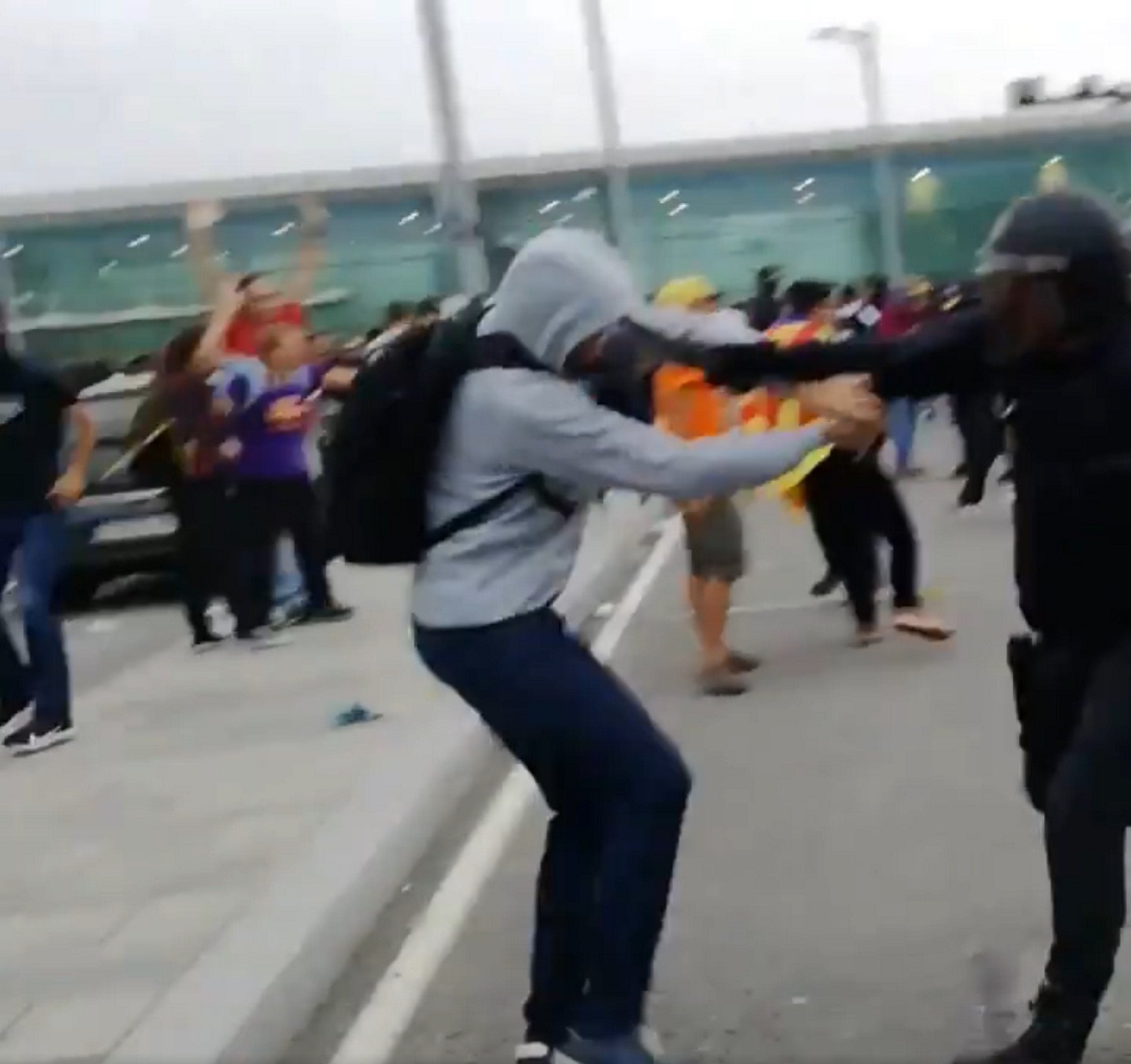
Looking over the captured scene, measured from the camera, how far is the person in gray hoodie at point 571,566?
447 cm

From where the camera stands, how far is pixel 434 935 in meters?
6.38

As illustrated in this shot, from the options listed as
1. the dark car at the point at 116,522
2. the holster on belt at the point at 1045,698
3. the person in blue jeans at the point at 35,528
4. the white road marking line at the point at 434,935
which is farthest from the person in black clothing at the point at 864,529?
the holster on belt at the point at 1045,698

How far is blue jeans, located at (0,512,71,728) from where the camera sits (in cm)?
954

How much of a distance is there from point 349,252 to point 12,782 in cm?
2684

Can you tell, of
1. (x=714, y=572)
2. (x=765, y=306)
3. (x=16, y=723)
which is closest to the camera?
(x=16, y=723)

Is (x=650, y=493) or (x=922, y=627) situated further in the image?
(x=922, y=627)

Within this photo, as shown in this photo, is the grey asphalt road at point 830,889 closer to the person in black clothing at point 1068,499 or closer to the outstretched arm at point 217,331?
the person in black clothing at point 1068,499

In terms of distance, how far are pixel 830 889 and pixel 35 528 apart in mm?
4326

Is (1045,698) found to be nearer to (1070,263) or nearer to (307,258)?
(1070,263)

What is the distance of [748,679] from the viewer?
10.7 metres

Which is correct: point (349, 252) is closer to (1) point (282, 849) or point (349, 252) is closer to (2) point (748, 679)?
(2) point (748, 679)

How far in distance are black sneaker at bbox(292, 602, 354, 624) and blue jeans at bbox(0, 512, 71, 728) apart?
366 cm

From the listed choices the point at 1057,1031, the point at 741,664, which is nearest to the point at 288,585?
the point at 741,664

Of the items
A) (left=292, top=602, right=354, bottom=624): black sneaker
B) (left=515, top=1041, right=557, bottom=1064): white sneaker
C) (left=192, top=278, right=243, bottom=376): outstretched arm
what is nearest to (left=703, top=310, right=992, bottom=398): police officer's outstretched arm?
(left=515, top=1041, right=557, bottom=1064): white sneaker
